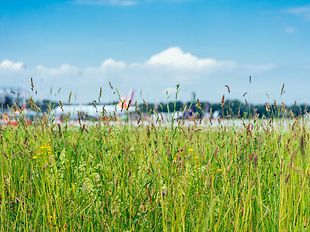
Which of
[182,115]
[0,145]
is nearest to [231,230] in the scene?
[182,115]

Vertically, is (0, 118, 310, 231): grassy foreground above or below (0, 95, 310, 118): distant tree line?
below

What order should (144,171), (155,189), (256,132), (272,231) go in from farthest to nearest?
(256,132) → (144,171) → (155,189) → (272,231)

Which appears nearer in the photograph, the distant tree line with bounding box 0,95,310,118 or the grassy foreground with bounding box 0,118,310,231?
the grassy foreground with bounding box 0,118,310,231

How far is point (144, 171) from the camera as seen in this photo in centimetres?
374

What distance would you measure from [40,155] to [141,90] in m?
1.10

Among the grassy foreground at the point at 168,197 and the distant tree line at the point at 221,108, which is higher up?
the distant tree line at the point at 221,108

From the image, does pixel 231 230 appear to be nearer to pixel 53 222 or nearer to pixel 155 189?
pixel 155 189

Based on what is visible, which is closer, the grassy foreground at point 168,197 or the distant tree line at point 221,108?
the grassy foreground at point 168,197

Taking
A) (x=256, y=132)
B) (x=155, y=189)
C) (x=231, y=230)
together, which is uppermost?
(x=256, y=132)

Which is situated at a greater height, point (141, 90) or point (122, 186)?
point (141, 90)

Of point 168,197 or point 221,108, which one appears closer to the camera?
point 168,197

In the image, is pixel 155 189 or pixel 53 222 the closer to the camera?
pixel 53 222

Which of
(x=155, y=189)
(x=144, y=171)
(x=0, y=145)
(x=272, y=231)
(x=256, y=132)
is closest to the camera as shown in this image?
(x=272, y=231)

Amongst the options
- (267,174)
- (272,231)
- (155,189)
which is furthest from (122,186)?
(267,174)
